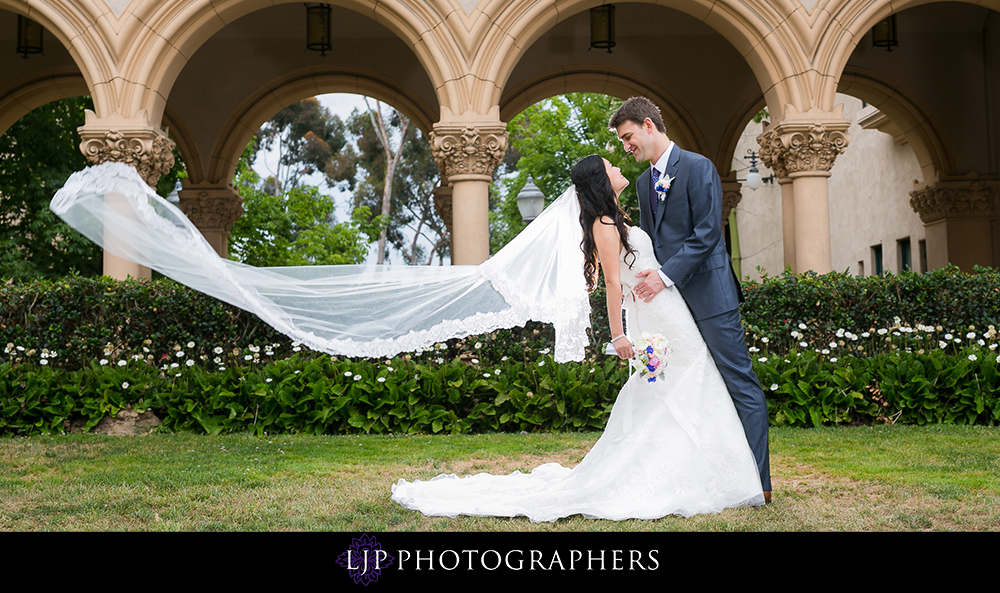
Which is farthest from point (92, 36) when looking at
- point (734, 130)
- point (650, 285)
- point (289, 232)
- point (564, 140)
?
point (289, 232)

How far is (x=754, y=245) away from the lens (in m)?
35.4

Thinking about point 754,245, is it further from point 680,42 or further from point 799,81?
point 799,81

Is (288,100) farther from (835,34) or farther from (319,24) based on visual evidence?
(835,34)

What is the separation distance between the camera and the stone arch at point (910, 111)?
15328 millimetres

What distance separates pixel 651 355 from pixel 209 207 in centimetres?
1365

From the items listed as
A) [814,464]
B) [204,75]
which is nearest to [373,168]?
[204,75]

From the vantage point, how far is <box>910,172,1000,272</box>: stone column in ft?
49.8

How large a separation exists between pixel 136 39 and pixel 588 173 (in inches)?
326

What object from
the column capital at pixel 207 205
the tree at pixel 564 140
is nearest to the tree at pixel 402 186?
the tree at pixel 564 140

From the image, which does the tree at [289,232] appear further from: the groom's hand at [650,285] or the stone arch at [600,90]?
the groom's hand at [650,285]

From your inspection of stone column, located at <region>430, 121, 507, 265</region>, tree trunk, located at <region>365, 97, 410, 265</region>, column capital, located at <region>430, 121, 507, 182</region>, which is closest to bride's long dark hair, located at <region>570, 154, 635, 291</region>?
stone column, located at <region>430, 121, 507, 265</region>

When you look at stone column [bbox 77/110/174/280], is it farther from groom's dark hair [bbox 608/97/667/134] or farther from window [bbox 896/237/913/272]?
window [bbox 896/237/913/272]

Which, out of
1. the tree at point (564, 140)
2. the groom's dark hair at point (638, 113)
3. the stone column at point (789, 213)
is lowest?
the groom's dark hair at point (638, 113)

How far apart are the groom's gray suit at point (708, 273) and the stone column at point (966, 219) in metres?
12.5
